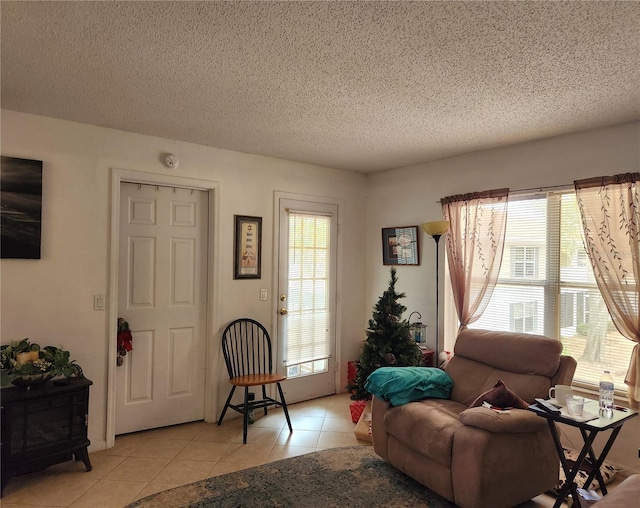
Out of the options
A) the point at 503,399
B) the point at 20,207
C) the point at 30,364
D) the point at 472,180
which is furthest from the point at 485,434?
the point at 20,207

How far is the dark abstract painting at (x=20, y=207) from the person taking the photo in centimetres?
278

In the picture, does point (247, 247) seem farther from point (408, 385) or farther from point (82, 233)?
point (408, 385)

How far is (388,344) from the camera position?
12.1 ft

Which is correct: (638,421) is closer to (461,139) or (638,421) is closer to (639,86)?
(639,86)

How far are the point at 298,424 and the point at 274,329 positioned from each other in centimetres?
90

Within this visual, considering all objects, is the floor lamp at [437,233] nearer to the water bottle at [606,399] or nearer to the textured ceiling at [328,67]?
the textured ceiling at [328,67]

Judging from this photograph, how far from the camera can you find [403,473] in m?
2.80

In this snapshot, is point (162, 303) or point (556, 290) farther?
point (162, 303)

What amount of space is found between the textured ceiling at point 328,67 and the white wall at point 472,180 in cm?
17

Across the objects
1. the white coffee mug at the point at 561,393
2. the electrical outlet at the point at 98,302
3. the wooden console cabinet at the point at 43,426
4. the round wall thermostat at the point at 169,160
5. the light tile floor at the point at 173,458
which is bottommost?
the light tile floor at the point at 173,458

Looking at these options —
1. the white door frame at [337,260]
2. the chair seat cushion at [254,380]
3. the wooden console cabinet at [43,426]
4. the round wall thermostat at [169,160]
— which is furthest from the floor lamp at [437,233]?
the wooden console cabinet at [43,426]

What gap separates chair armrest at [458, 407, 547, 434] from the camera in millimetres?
2248

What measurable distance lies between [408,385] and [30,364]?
2.42 meters

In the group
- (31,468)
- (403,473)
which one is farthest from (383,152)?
(31,468)
